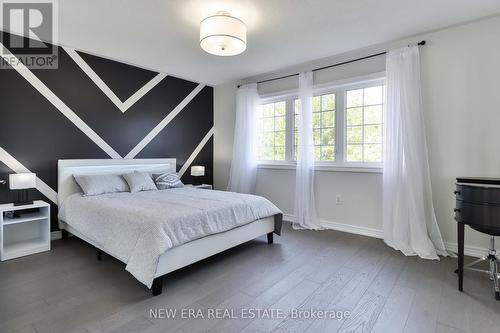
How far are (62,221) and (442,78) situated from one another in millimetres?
4985

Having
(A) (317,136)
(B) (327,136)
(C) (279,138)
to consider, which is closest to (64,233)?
(C) (279,138)

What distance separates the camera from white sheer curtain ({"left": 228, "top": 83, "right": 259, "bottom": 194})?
457cm

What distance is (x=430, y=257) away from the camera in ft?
9.00

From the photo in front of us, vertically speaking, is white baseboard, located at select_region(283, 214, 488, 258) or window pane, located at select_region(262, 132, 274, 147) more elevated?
window pane, located at select_region(262, 132, 274, 147)

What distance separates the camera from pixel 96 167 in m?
3.62

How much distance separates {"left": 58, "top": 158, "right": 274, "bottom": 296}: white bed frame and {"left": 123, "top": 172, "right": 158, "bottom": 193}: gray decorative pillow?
1.05 ft

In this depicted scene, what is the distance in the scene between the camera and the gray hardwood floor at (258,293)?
1.68 metres

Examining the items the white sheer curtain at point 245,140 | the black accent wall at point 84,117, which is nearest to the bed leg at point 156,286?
the black accent wall at point 84,117

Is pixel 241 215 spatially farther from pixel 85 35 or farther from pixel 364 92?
pixel 85 35

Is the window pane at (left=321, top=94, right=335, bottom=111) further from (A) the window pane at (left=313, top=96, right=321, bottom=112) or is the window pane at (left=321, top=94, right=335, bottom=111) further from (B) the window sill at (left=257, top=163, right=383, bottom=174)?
(B) the window sill at (left=257, top=163, right=383, bottom=174)

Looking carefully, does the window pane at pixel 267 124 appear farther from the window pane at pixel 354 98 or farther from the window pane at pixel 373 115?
the window pane at pixel 373 115

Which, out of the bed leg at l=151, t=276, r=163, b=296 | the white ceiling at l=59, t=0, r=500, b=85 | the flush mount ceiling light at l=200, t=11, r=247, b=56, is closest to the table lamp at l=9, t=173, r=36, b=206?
the white ceiling at l=59, t=0, r=500, b=85

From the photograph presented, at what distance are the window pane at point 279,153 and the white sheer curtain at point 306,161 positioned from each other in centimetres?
50

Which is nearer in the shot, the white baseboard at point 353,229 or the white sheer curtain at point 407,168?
the white sheer curtain at point 407,168
